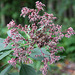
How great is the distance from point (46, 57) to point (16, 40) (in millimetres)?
181

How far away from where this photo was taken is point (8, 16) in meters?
6.36

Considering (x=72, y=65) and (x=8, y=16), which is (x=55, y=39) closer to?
(x=72, y=65)

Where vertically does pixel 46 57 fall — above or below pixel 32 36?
below

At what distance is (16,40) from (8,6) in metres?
5.17

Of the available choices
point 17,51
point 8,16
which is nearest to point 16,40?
point 17,51

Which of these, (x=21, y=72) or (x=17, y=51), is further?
(x=21, y=72)

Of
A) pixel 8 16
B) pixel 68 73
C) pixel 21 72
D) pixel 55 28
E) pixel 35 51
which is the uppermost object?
pixel 8 16

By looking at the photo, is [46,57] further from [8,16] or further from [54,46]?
[8,16]

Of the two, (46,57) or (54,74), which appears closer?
(46,57)

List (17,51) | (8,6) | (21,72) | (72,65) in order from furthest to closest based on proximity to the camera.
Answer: (8,6) < (72,65) < (21,72) < (17,51)

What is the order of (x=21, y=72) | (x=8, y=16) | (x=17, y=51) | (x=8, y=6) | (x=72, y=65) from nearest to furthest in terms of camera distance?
(x=17, y=51), (x=21, y=72), (x=72, y=65), (x=8, y=6), (x=8, y=16)

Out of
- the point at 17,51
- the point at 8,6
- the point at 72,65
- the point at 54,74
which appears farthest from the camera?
the point at 8,6

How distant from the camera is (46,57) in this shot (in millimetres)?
746

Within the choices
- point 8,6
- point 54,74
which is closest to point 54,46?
point 54,74
